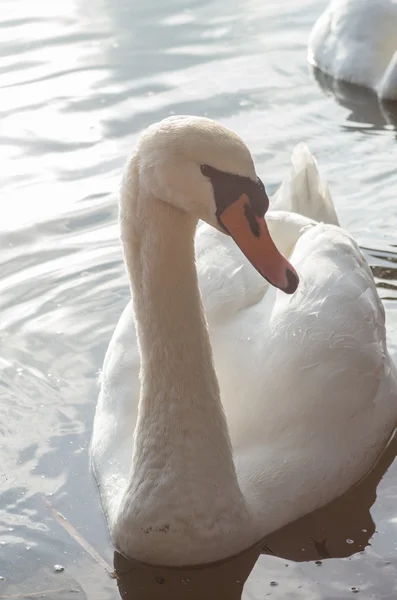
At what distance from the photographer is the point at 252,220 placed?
437cm

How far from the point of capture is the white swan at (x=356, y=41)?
1127 cm

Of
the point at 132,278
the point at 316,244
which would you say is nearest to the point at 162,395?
the point at 132,278

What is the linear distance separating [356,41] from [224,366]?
6.60m

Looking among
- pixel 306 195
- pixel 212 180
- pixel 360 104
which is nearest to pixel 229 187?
pixel 212 180

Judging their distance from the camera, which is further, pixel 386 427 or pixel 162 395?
pixel 386 427

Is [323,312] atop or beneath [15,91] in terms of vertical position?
atop

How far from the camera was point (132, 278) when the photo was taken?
15.6 ft

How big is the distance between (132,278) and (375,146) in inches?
204

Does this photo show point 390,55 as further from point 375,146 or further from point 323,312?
point 323,312

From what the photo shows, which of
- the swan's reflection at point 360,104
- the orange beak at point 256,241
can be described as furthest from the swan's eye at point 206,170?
Result: the swan's reflection at point 360,104

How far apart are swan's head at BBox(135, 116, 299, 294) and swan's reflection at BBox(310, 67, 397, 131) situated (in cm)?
582

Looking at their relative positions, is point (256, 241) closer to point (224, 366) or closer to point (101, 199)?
point (224, 366)

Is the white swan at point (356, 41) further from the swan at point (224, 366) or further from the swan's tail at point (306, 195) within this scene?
the swan at point (224, 366)

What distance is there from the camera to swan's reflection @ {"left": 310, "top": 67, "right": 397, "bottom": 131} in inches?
403
